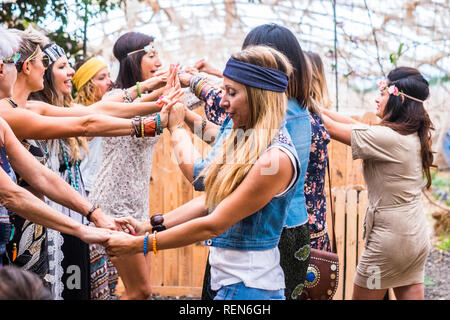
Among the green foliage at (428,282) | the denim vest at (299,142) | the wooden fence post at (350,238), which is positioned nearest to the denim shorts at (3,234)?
the denim vest at (299,142)

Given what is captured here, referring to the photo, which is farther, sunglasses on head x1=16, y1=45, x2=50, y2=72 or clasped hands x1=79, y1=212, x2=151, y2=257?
sunglasses on head x1=16, y1=45, x2=50, y2=72

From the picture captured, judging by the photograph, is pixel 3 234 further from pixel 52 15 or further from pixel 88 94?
pixel 52 15

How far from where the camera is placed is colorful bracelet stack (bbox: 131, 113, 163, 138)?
11.0 feet

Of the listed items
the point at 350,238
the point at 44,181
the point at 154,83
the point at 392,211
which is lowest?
the point at 350,238

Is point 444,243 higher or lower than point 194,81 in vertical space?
lower

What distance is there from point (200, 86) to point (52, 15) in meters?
3.14

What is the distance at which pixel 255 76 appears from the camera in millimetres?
2473

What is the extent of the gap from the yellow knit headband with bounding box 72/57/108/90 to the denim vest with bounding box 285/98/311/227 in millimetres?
2575

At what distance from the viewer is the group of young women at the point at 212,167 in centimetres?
248

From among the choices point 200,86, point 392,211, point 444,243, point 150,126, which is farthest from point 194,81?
point 444,243

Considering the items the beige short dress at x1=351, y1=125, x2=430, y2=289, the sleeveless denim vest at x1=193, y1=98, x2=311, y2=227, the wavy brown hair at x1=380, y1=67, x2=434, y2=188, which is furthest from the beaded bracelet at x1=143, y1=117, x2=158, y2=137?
the wavy brown hair at x1=380, y1=67, x2=434, y2=188

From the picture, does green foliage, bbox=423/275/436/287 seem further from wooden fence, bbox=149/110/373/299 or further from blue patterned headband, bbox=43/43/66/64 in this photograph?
blue patterned headband, bbox=43/43/66/64

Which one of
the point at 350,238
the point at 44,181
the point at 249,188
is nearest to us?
the point at 249,188
